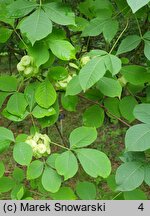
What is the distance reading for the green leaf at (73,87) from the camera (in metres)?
1.06

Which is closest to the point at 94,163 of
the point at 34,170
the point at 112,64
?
the point at 34,170

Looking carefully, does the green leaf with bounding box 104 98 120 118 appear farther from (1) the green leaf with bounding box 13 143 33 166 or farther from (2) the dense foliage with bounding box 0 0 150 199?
(1) the green leaf with bounding box 13 143 33 166

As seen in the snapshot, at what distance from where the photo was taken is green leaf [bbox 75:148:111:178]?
984mm

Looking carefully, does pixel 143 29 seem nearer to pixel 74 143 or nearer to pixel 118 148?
→ pixel 74 143

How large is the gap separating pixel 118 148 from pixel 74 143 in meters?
2.61

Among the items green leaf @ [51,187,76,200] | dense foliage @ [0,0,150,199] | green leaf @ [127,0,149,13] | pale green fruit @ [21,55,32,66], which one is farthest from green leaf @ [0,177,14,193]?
green leaf @ [127,0,149,13]

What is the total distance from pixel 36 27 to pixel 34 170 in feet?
1.38

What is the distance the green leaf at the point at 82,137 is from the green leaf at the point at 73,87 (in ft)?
0.39

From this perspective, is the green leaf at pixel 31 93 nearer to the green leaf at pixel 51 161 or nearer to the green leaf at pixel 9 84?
the green leaf at pixel 9 84

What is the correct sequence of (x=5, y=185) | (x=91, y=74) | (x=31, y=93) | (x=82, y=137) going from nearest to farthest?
(x=91, y=74) < (x=82, y=137) < (x=31, y=93) < (x=5, y=185)

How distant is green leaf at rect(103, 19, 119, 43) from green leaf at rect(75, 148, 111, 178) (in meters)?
0.38

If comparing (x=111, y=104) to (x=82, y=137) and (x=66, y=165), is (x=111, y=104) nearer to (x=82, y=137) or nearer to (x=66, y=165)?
(x=82, y=137)

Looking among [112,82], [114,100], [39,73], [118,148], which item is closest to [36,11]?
[39,73]

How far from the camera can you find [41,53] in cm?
102
